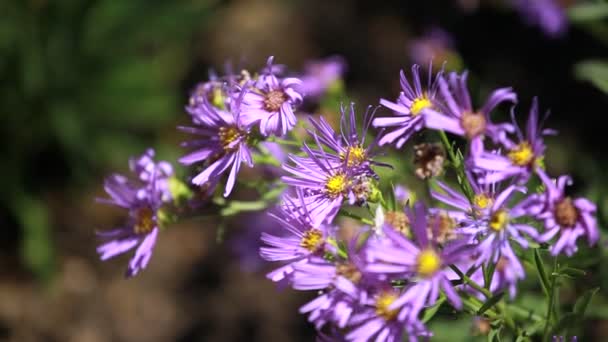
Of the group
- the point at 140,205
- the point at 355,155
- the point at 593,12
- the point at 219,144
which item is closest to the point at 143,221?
the point at 140,205

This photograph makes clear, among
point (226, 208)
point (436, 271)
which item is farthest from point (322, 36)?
point (436, 271)

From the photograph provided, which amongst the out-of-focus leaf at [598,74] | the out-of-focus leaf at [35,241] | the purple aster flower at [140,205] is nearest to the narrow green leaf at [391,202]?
the purple aster flower at [140,205]

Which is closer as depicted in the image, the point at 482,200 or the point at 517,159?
the point at 517,159

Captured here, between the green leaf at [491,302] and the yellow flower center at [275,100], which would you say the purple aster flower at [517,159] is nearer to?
the green leaf at [491,302]

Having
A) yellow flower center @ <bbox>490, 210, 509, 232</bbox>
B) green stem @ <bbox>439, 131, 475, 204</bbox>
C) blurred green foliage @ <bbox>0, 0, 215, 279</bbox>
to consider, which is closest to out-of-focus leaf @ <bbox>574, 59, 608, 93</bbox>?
green stem @ <bbox>439, 131, 475, 204</bbox>

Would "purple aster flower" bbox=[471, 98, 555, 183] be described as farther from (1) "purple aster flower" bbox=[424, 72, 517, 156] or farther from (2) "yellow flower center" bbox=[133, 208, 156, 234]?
(2) "yellow flower center" bbox=[133, 208, 156, 234]

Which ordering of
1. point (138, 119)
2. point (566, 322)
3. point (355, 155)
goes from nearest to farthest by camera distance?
1. point (566, 322)
2. point (355, 155)
3. point (138, 119)

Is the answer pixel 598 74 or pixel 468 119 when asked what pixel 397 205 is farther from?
pixel 598 74
